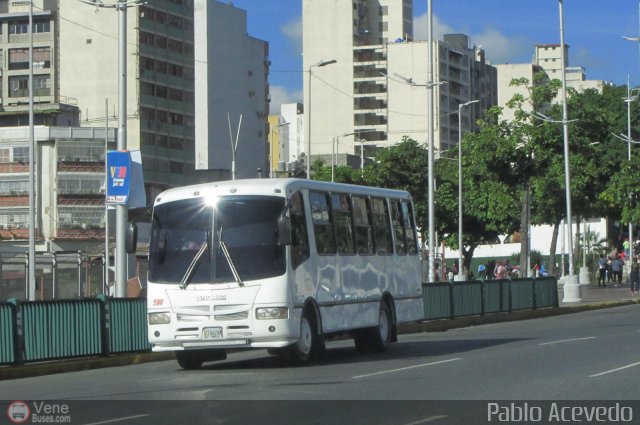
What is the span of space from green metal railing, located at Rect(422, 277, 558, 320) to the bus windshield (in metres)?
13.4

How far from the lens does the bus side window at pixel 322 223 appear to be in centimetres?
2188

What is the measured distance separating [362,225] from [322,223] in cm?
207

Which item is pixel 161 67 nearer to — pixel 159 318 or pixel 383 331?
pixel 383 331

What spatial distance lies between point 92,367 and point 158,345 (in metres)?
2.09

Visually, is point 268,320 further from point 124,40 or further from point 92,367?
point 124,40

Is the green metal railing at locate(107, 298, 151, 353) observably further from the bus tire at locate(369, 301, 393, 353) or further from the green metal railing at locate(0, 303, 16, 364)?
the bus tire at locate(369, 301, 393, 353)

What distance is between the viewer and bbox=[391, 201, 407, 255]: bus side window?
2583 centimetres

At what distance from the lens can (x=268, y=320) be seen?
20.0 meters

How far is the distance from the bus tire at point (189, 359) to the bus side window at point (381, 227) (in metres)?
4.76

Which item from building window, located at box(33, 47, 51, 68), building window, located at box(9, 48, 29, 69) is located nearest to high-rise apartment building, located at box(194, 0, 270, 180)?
building window, located at box(33, 47, 51, 68)

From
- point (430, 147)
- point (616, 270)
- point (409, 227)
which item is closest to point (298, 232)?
point (409, 227)

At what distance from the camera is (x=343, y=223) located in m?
23.2
